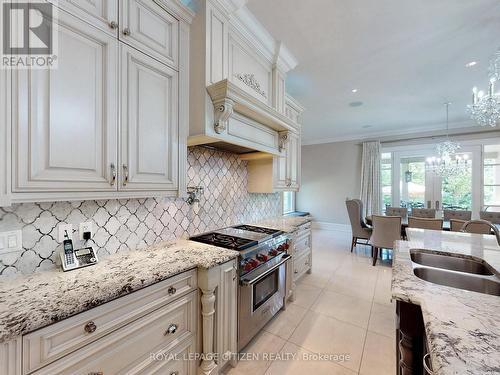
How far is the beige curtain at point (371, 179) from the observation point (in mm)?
5840

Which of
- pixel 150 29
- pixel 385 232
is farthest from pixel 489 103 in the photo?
pixel 150 29

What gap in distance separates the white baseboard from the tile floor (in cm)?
306

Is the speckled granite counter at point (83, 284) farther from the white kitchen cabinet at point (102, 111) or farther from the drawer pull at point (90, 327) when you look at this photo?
the white kitchen cabinet at point (102, 111)

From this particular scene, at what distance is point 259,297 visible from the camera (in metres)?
1.95

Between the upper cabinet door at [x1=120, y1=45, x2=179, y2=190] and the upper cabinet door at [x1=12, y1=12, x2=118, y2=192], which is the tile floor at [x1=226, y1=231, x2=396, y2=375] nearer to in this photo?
the upper cabinet door at [x1=120, y1=45, x2=179, y2=190]

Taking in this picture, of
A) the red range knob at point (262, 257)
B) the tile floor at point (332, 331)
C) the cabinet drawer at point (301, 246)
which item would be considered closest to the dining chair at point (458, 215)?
the tile floor at point (332, 331)

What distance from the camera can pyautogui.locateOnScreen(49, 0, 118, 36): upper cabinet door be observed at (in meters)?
1.08

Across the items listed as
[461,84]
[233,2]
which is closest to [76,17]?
[233,2]

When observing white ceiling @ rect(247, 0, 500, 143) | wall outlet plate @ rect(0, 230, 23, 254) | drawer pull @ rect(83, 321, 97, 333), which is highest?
white ceiling @ rect(247, 0, 500, 143)

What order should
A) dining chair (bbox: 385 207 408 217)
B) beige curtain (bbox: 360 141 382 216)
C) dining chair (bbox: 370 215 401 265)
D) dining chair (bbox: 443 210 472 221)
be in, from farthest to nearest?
beige curtain (bbox: 360 141 382 216) → dining chair (bbox: 385 207 408 217) → dining chair (bbox: 443 210 472 221) → dining chair (bbox: 370 215 401 265)

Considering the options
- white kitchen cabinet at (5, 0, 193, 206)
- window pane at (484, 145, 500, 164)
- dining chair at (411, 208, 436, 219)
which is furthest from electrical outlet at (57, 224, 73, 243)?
window pane at (484, 145, 500, 164)

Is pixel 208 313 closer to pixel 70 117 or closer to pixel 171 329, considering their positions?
pixel 171 329

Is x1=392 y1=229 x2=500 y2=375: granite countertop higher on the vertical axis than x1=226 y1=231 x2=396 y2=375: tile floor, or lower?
higher

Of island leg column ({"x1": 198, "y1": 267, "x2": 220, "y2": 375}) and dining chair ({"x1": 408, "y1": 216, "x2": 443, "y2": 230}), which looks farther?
dining chair ({"x1": 408, "y1": 216, "x2": 443, "y2": 230})
